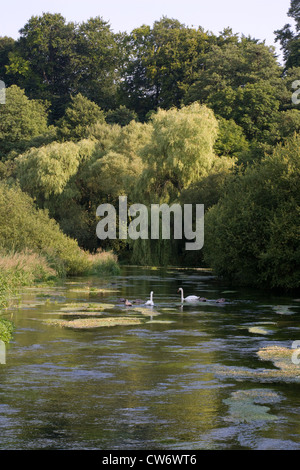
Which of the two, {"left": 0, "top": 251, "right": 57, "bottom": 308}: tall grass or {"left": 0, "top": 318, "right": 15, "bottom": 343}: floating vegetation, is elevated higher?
{"left": 0, "top": 251, "right": 57, "bottom": 308}: tall grass

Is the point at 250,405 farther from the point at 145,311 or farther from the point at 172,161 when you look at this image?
the point at 172,161

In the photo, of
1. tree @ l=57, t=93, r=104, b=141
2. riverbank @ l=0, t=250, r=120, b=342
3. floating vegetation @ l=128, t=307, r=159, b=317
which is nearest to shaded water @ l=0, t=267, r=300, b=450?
floating vegetation @ l=128, t=307, r=159, b=317

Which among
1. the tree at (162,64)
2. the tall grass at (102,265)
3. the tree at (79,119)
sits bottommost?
the tall grass at (102,265)

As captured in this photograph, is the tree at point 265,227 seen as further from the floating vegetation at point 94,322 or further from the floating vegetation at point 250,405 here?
the floating vegetation at point 250,405

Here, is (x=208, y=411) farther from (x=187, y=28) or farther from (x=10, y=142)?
(x=187, y=28)

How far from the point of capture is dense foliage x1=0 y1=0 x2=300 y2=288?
37062 mm

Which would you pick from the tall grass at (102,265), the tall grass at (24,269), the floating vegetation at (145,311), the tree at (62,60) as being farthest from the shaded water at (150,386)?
the tree at (62,60)

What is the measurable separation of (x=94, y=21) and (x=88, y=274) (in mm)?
66982

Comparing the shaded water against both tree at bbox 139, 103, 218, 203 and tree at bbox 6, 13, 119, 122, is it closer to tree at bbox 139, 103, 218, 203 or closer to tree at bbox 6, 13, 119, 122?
tree at bbox 139, 103, 218, 203

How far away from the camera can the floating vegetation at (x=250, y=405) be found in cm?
1130

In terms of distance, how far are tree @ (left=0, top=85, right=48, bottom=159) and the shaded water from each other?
57.2m

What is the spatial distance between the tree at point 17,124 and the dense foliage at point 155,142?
159 mm

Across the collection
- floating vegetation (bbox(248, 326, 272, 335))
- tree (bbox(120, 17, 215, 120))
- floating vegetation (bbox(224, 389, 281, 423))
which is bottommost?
floating vegetation (bbox(224, 389, 281, 423))

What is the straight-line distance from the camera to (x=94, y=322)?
72.2 ft
